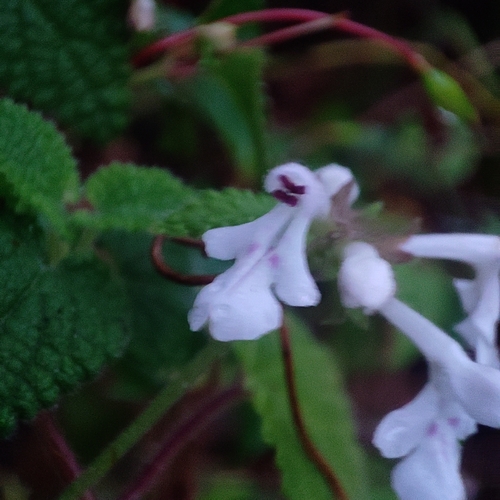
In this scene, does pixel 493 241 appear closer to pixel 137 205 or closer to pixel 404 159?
pixel 137 205

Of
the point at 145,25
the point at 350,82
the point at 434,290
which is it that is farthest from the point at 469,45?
the point at 145,25

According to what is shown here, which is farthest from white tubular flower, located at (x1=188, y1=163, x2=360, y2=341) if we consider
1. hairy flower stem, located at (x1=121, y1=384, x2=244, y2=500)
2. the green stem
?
hairy flower stem, located at (x1=121, y1=384, x2=244, y2=500)

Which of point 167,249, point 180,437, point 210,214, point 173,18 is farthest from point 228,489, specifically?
point 173,18

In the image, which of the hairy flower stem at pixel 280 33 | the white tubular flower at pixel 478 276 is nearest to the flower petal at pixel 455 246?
the white tubular flower at pixel 478 276

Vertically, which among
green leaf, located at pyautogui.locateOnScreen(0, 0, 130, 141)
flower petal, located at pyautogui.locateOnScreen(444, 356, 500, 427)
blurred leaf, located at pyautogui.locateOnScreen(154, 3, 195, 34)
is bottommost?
flower petal, located at pyautogui.locateOnScreen(444, 356, 500, 427)

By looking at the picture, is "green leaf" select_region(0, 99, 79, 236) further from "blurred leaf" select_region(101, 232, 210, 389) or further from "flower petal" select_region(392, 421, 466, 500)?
"flower petal" select_region(392, 421, 466, 500)
